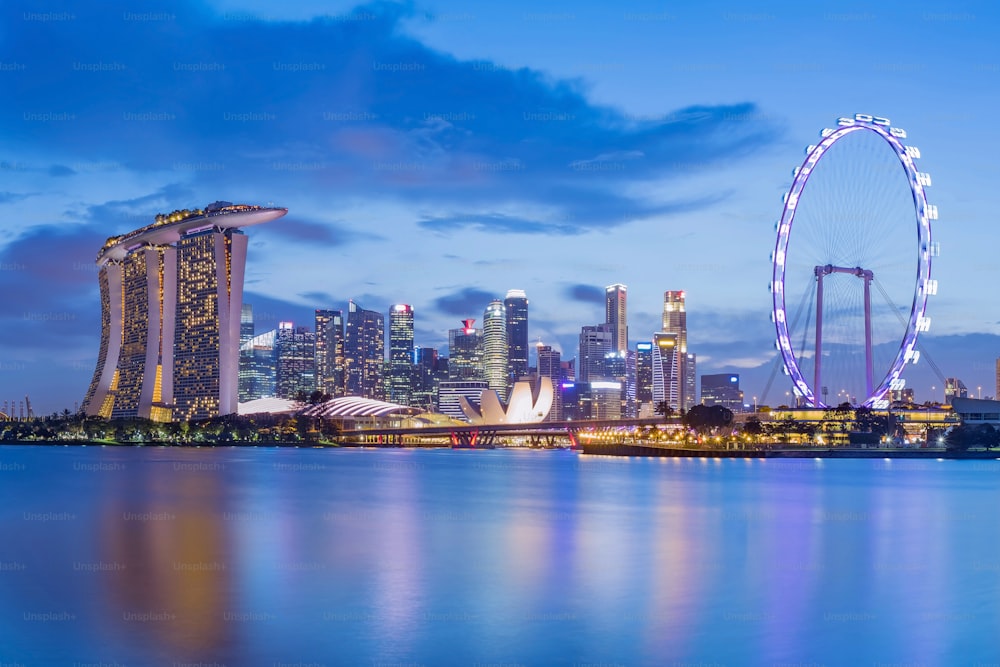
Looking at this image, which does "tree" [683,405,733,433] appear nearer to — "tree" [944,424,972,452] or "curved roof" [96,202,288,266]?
"tree" [944,424,972,452]

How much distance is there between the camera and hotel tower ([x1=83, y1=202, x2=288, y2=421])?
16912cm

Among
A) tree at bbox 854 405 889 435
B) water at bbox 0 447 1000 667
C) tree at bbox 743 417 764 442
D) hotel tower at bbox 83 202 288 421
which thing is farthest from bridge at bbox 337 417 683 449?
water at bbox 0 447 1000 667

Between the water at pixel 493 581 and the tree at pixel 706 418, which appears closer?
the water at pixel 493 581

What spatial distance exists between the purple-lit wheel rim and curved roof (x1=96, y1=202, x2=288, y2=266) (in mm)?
93995

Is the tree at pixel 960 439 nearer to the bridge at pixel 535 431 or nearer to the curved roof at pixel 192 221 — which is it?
the bridge at pixel 535 431

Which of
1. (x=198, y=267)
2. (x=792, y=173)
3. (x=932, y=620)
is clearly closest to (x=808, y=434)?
(x=792, y=173)

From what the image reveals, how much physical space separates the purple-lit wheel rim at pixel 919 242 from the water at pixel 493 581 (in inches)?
1781

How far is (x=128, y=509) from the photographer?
46.1 metres

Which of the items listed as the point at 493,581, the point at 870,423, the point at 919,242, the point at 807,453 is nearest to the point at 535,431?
the point at 870,423

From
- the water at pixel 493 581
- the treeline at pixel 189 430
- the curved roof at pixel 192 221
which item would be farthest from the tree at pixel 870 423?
the water at pixel 493 581

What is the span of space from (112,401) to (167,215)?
3570 centimetres

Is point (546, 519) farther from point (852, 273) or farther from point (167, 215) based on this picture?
point (167, 215)

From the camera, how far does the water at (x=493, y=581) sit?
1845 centimetres

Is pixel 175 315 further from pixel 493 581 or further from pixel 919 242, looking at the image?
pixel 493 581
